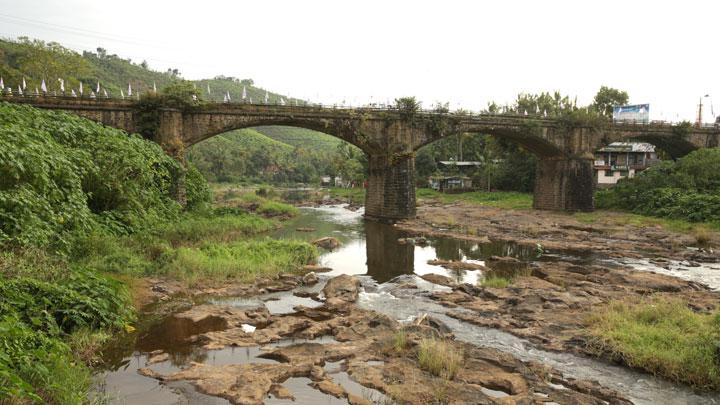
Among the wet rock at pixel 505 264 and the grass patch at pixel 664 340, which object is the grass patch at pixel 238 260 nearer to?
the wet rock at pixel 505 264

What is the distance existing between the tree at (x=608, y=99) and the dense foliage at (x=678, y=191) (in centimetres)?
1874

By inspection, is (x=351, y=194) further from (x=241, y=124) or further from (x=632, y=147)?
(x=632, y=147)

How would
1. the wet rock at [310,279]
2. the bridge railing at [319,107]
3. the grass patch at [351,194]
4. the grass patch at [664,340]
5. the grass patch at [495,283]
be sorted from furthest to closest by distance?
1. the grass patch at [351,194]
2. the bridge railing at [319,107]
3. the wet rock at [310,279]
4. the grass patch at [495,283]
5. the grass patch at [664,340]

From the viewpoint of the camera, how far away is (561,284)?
16.3 m

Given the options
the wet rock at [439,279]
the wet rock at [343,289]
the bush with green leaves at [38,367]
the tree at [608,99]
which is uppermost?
the tree at [608,99]

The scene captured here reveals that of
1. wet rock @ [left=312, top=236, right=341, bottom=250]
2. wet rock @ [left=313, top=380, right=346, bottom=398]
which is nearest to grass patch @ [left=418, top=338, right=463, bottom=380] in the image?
wet rock @ [left=313, top=380, right=346, bottom=398]

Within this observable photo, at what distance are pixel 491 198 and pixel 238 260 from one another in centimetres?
4086

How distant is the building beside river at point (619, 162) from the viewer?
5566cm

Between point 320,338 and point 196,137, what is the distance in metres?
22.5

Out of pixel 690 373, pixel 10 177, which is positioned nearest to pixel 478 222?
pixel 690 373

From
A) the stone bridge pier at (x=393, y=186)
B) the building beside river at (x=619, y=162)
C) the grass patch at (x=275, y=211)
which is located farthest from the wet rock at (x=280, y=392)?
the building beside river at (x=619, y=162)

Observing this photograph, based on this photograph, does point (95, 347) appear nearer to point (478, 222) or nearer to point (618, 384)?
point (618, 384)

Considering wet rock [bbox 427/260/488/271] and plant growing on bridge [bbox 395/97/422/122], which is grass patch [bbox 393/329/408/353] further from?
plant growing on bridge [bbox 395/97/422/122]

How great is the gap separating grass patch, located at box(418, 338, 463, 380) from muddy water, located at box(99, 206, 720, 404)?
989 millimetres
